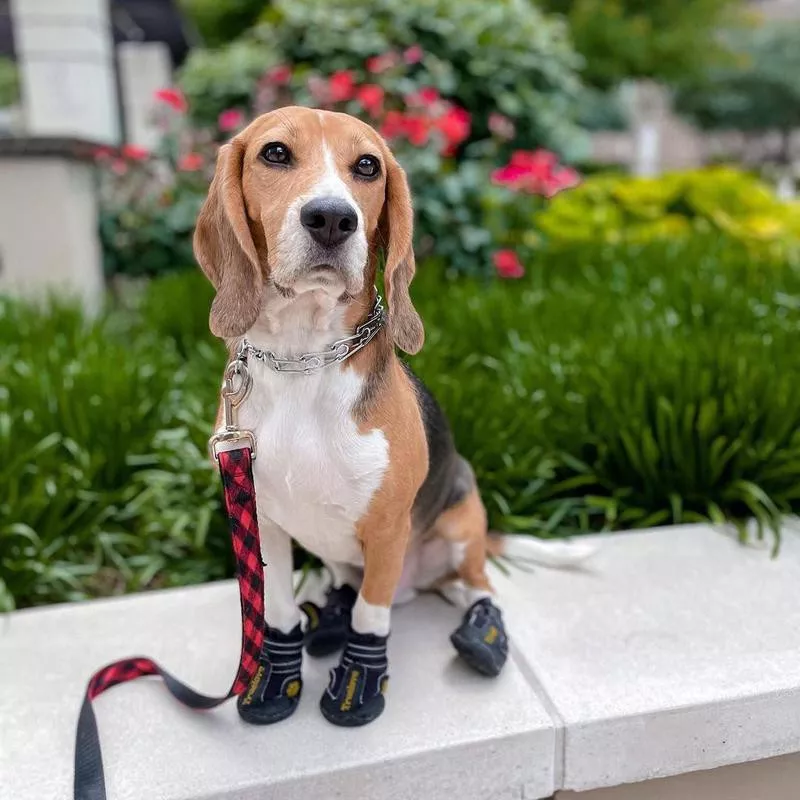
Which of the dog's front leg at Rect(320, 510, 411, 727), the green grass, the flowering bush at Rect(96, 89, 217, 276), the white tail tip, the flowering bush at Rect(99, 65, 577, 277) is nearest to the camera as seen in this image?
the dog's front leg at Rect(320, 510, 411, 727)

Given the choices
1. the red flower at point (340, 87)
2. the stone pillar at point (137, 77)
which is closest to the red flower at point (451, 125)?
the red flower at point (340, 87)

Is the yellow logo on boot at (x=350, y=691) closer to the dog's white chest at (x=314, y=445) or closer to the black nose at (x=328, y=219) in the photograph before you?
the dog's white chest at (x=314, y=445)

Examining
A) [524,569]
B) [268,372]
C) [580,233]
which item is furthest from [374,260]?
[580,233]

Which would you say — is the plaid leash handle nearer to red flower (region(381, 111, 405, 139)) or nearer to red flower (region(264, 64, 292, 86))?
red flower (region(381, 111, 405, 139))

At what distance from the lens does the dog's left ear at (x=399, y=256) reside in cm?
137

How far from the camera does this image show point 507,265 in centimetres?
450

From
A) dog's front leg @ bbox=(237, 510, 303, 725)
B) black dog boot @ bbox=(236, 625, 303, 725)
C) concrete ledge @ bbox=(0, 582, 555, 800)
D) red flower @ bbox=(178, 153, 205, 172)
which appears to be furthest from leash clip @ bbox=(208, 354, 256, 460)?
red flower @ bbox=(178, 153, 205, 172)

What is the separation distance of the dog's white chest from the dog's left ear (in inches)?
4.8

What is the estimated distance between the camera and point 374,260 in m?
1.42

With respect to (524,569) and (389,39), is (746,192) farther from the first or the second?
(524,569)

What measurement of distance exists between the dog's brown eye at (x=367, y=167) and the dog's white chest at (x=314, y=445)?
35 cm

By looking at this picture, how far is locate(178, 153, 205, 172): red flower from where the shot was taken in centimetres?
496

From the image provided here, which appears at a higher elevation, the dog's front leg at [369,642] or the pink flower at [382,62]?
the pink flower at [382,62]

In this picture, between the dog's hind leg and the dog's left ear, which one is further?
the dog's hind leg
